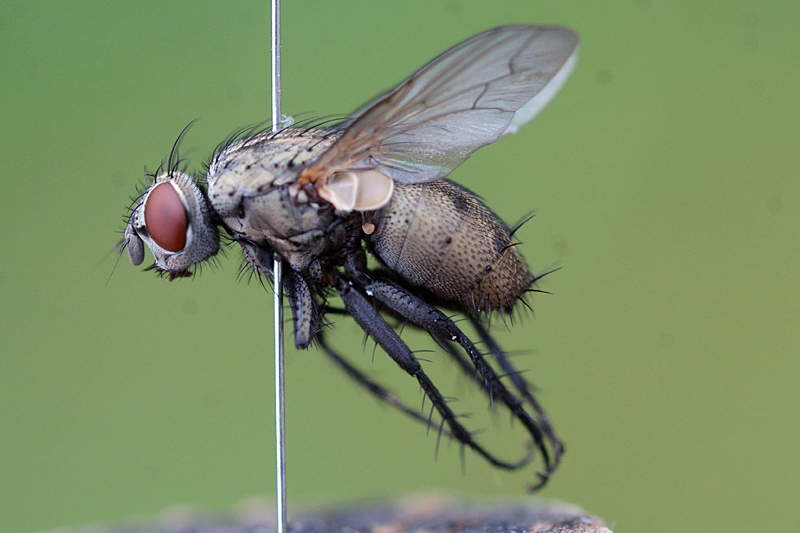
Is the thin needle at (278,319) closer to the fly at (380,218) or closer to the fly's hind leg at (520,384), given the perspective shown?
the fly at (380,218)

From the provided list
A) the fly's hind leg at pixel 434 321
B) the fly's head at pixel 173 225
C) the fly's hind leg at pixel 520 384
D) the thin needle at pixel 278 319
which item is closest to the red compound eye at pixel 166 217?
the fly's head at pixel 173 225

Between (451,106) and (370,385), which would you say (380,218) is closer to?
(451,106)

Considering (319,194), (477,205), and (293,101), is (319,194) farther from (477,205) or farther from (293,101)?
(293,101)

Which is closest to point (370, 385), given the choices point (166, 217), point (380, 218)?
point (380, 218)

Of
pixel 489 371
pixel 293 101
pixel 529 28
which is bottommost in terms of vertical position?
pixel 489 371

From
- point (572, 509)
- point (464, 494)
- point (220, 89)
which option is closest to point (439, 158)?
point (572, 509)

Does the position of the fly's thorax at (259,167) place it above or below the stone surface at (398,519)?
above
